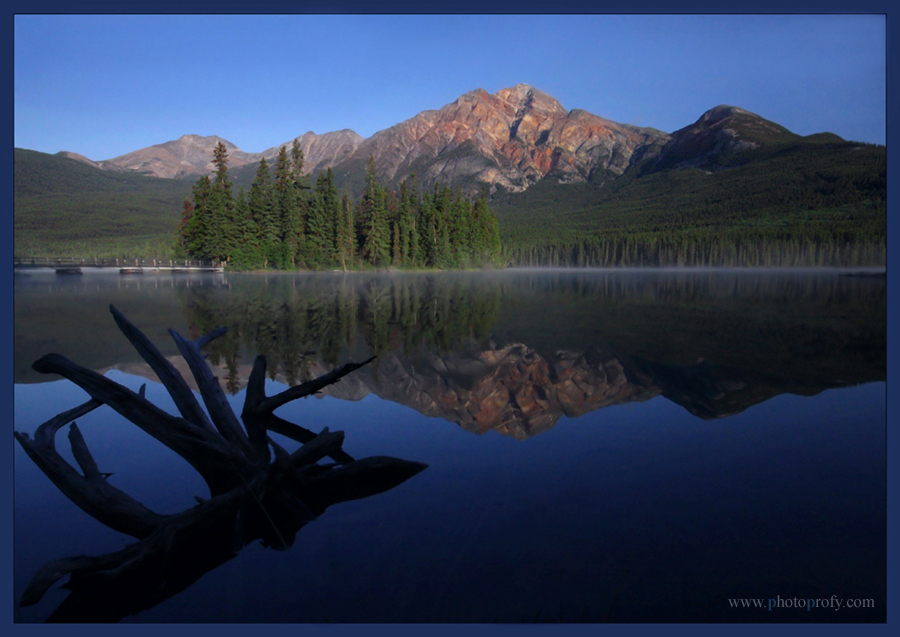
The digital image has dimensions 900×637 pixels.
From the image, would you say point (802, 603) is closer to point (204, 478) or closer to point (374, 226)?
point (204, 478)

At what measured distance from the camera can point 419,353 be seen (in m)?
9.09

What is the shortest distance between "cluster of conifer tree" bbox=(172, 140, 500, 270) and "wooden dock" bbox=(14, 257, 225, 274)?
3.62ft

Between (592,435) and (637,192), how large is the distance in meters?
186

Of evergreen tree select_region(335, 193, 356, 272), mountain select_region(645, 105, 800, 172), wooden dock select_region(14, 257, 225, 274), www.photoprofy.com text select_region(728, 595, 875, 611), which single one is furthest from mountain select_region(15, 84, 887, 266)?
evergreen tree select_region(335, 193, 356, 272)

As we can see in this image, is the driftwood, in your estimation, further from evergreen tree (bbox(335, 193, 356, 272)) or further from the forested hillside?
evergreen tree (bbox(335, 193, 356, 272))

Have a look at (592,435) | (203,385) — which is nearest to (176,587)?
(203,385)

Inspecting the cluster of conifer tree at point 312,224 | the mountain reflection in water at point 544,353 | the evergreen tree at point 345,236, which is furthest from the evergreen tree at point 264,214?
the mountain reflection in water at point 544,353

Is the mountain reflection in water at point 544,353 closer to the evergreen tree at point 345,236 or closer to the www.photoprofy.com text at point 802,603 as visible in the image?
the www.photoprofy.com text at point 802,603

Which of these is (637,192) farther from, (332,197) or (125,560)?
(125,560)

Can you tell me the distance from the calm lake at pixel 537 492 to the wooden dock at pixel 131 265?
23.0 metres

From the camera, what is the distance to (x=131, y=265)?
47.2 meters

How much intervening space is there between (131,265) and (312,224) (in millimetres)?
17740

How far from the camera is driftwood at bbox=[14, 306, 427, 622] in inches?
104

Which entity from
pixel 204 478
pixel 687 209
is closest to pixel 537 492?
pixel 204 478
